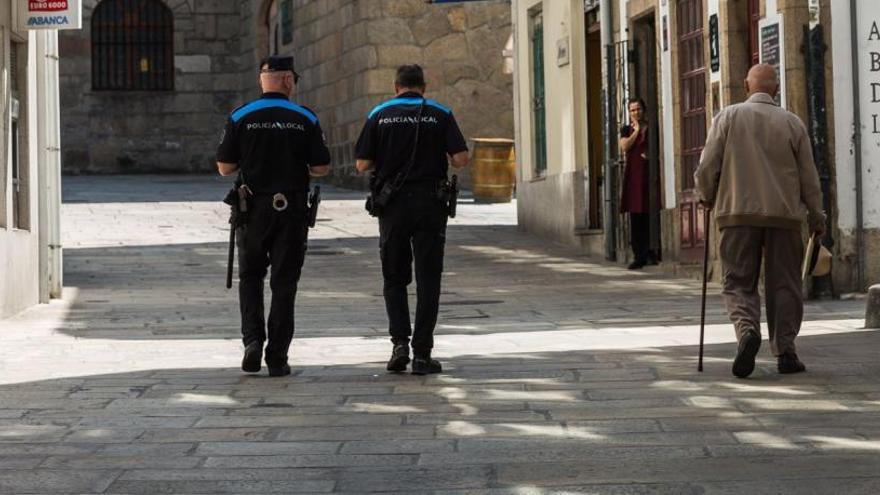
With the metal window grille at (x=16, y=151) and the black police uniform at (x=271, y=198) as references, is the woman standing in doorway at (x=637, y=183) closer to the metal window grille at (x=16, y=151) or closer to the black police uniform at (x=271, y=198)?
the metal window grille at (x=16, y=151)

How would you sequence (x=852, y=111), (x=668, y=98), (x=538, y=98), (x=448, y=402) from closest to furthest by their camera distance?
(x=448, y=402)
(x=852, y=111)
(x=668, y=98)
(x=538, y=98)

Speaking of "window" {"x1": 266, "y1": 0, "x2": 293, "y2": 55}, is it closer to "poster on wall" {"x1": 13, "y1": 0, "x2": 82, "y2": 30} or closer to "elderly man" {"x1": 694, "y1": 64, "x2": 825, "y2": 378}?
"poster on wall" {"x1": 13, "y1": 0, "x2": 82, "y2": 30}

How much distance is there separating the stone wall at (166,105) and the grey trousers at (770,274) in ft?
98.4

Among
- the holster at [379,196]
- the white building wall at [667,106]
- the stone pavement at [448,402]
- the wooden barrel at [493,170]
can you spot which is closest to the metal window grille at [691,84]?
the white building wall at [667,106]

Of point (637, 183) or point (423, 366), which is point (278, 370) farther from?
point (637, 183)

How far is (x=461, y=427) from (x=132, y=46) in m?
32.6

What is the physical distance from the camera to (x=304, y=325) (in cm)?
1359

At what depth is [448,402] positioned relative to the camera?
871 cm

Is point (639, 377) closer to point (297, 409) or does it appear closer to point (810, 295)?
point (297, 409)

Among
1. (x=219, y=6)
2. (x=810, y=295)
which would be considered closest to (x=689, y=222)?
(x=810, y=295)

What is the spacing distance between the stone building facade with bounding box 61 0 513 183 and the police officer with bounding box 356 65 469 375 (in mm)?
18517

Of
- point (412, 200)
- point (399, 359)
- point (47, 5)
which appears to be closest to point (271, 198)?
point (412, 200)

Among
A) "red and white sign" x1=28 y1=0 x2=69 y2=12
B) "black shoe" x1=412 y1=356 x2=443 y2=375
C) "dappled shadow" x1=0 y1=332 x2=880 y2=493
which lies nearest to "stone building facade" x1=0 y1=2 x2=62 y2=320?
"red and white sign" x1=28 y1=0 x2=69 y2=12

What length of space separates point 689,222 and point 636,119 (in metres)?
1.47
